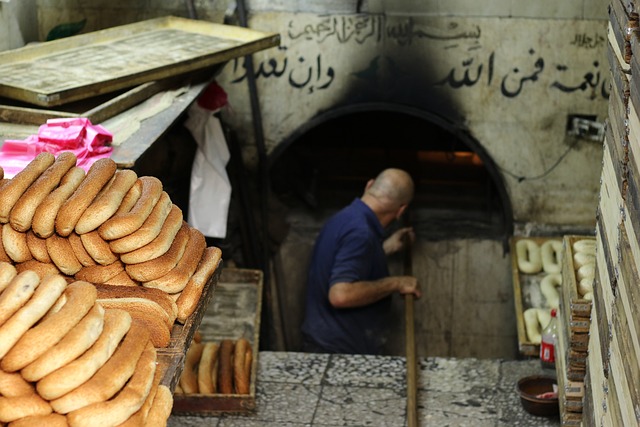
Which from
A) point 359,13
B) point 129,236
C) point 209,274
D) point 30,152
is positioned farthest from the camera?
point 359,13

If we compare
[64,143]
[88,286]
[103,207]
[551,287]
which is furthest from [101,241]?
[551,287]

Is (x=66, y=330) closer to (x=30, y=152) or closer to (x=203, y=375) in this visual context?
(x=30, y=152)

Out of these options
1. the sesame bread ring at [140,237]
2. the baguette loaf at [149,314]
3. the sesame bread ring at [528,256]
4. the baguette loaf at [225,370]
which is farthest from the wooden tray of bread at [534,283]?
the baguette loaf at [149,314]

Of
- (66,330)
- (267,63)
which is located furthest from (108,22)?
(66,330)

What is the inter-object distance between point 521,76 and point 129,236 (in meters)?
5.45

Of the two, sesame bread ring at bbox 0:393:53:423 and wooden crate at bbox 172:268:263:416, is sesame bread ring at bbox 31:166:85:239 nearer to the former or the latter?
sesame bread ring at bbox 0:393:53:423

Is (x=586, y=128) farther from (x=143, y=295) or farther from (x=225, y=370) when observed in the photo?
(x=143, y=295)

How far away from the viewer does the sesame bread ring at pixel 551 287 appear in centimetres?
765

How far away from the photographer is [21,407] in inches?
113

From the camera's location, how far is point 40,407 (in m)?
2.92

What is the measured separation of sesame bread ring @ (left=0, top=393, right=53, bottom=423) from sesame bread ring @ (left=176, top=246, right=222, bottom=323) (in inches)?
36.5

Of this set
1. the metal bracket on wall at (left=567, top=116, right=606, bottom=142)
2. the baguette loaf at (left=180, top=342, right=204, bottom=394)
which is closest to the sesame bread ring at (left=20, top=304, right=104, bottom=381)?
the baguette loaf at (left=180, top=342, right=204, bottom=394)

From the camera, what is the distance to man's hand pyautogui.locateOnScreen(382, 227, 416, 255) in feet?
28.9

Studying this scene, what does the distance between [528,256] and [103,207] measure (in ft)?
17.5
